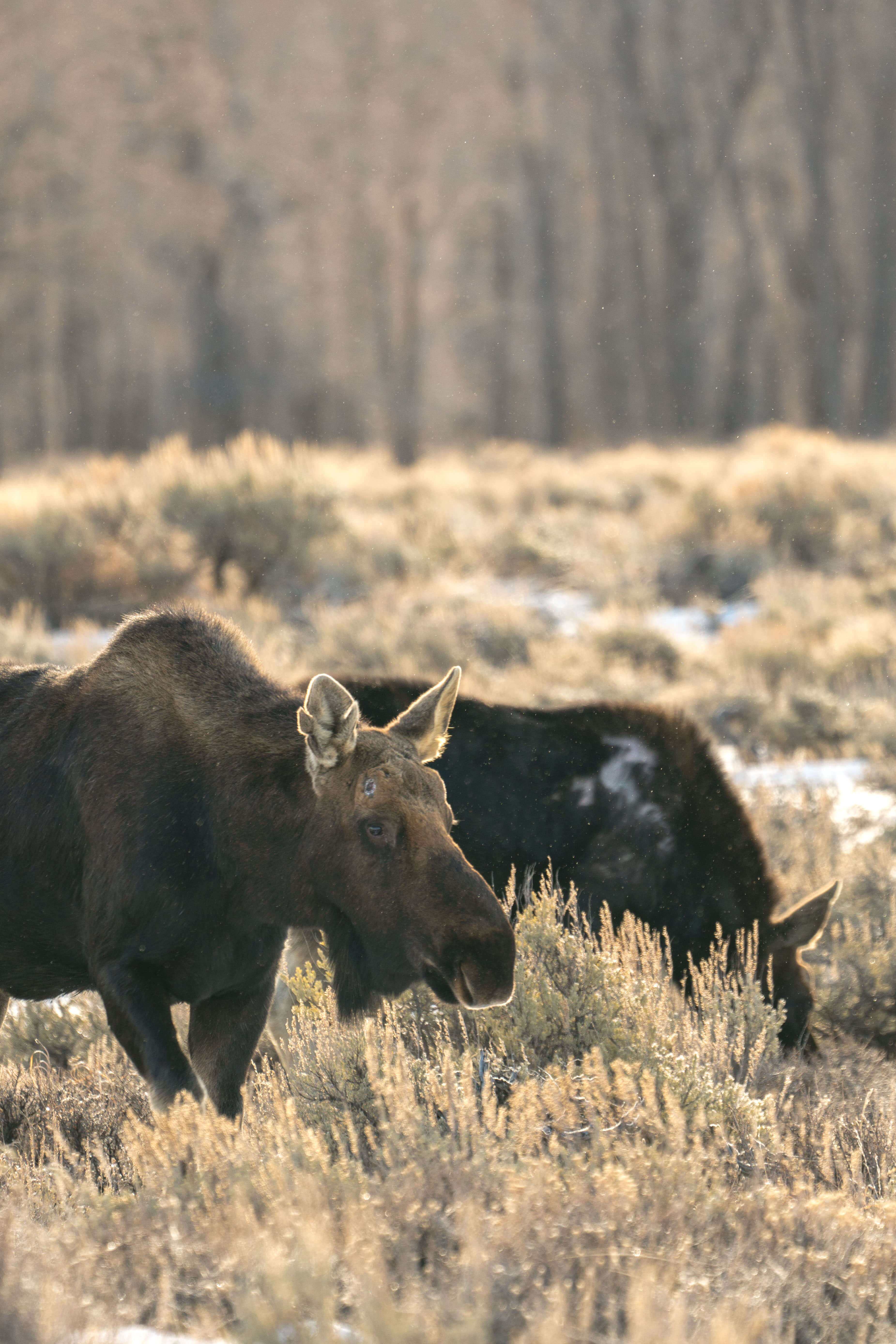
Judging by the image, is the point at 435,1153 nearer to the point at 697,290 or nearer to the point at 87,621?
the point at 87,621

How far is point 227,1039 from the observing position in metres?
4.41

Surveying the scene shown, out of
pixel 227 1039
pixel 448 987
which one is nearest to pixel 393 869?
pixel 448 987

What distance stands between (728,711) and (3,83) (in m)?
36.6

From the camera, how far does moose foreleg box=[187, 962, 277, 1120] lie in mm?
→ 4398

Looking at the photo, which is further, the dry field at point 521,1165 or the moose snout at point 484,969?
the moose snout at point 484,969

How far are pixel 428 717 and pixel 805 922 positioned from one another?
2234mm

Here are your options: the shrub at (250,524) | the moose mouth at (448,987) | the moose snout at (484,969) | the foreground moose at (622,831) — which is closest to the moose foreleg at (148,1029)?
the moose mouth at (448,987)

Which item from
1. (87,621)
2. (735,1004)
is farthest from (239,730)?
(87,621)

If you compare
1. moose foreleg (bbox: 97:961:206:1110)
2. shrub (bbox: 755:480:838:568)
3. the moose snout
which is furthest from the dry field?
shrub (bbox: 755:480:838:568)

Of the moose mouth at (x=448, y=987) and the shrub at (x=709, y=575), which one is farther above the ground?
the moose mouth at (x=448, y=987)

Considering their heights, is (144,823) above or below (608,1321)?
above

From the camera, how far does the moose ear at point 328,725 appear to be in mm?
3930

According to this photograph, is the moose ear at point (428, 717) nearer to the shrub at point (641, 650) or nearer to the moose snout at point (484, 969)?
the moose snout at point (484, 969)

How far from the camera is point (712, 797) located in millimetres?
5973
